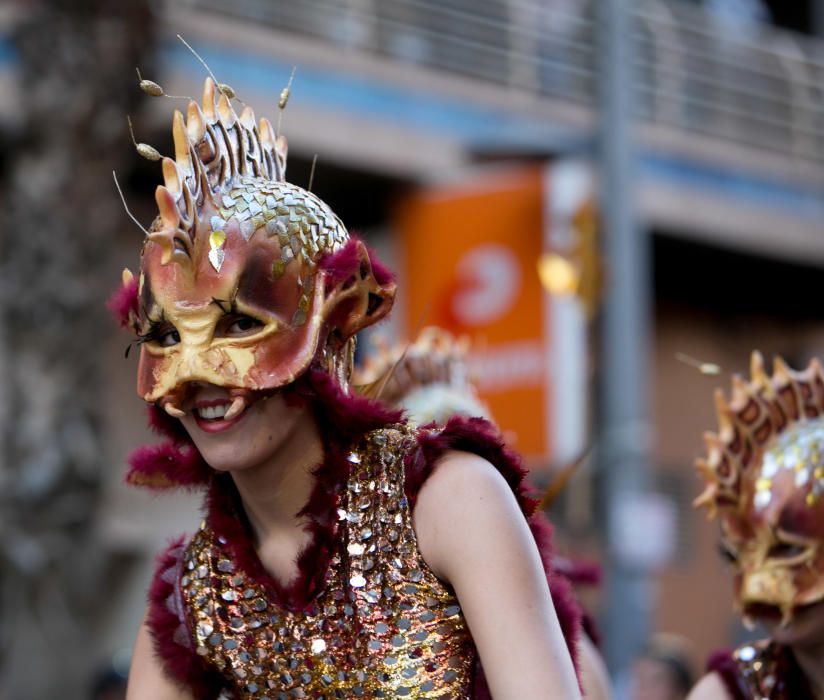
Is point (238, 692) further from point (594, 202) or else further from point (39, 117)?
point (594, 202)

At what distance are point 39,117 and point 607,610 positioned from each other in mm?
4265

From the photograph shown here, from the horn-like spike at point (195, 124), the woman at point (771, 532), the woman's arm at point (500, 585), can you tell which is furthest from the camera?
the woman at point (771, 532)

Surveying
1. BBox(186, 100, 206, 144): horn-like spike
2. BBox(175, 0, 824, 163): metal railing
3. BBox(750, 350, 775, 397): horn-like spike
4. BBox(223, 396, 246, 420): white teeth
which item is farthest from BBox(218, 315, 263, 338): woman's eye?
BBox(175, 0, 824, 163): metal railing

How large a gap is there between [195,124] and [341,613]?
36.6 inches

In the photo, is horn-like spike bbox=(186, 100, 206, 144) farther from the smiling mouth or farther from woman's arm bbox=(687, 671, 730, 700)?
woman's arm bbox=(687, 671, 730, 700)

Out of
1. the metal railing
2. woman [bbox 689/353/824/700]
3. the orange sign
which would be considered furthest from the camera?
the metal railing

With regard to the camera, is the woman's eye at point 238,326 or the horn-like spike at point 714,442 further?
the horn-like spike at point 714,442

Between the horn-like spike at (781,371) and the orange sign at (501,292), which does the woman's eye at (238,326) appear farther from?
the orange sign at (501,292)

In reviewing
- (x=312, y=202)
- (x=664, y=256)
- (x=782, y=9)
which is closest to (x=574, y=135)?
(x=664, y=256)

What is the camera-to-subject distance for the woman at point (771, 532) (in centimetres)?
430

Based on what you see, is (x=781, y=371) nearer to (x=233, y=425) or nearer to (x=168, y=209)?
(x=233, y=425)

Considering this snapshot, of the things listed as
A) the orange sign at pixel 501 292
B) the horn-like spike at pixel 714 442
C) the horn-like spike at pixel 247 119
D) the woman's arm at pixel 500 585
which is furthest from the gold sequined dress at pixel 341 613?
the orange sign at pixel 501 292

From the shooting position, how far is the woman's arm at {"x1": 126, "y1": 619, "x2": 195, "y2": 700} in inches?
137

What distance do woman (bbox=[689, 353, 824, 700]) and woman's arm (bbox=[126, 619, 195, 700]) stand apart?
1474 mm
